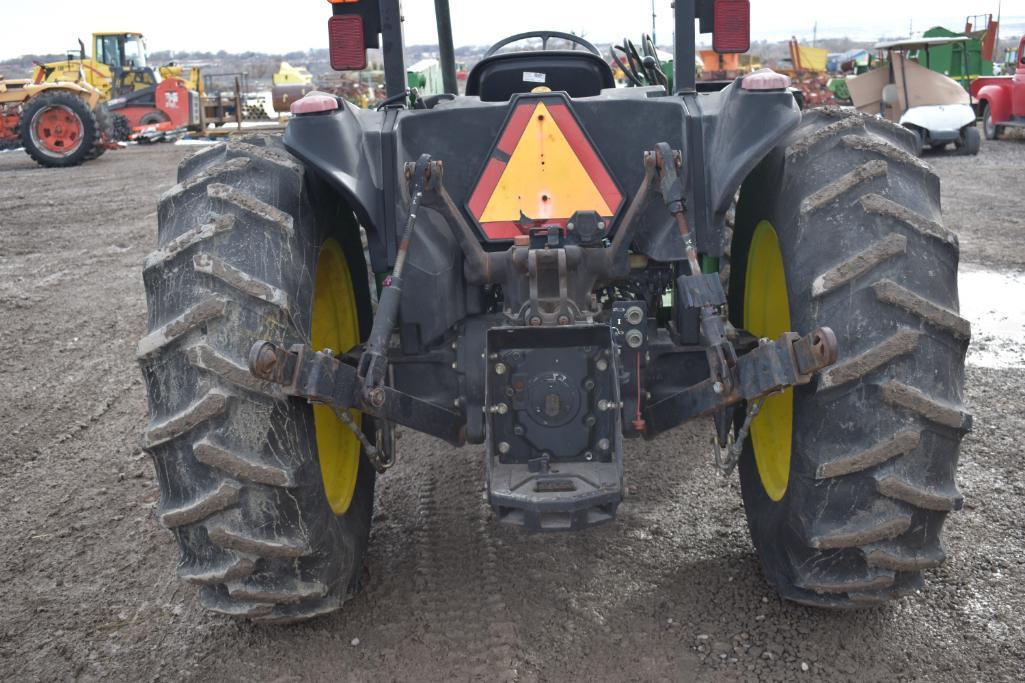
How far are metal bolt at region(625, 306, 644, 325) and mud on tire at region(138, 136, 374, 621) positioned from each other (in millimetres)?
946

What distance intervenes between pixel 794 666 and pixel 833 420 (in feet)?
2.52

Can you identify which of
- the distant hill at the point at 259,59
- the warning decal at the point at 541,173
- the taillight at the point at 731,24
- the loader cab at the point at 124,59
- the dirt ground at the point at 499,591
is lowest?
the dirt ground at the point at 499,591

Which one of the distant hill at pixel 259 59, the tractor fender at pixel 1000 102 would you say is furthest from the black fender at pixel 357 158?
the distant hill at pixel 259 59

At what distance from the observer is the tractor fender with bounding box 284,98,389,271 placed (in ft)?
9.59

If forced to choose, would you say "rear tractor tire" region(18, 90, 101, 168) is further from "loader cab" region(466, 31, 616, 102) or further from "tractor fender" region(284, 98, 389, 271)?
"tractor fender" region(284, 98, 389, 271)

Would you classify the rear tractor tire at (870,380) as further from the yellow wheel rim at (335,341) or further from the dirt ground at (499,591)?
the yellow wheel rim at (335,341)

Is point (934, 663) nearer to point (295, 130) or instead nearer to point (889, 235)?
point (889, 235)

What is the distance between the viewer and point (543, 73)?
158 inches

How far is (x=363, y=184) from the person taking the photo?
9.96 feet

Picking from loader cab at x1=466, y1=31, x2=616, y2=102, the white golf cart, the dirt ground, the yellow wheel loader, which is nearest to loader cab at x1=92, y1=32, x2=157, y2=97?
the yellow wheel loader

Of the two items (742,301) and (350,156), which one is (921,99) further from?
(350,156)

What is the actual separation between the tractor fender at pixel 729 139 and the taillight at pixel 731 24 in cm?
49

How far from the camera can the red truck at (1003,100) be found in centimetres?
1669

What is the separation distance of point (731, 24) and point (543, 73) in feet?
2.63
